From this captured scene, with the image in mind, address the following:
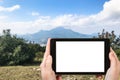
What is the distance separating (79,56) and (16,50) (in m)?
10.9

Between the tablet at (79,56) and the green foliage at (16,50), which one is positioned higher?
the tablet at (79,56)

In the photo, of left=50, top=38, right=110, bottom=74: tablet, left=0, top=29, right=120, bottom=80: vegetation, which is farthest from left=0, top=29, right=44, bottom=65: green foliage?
left=50, top=38, right=110, bottom=74: tablet

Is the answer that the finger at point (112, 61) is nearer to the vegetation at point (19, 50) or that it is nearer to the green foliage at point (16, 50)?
the vegetation at point (19, 50)

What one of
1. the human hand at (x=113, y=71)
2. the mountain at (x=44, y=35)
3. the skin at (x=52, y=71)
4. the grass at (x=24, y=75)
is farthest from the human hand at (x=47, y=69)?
the mountain at (x=44, y=35)

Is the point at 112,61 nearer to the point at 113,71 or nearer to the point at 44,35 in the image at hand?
the point at 113,71

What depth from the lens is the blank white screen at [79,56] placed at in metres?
1.38

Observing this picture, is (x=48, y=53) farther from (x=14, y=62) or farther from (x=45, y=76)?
(x=14, y=62)

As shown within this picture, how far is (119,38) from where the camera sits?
1320 centimetres

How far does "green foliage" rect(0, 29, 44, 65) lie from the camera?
11.8 meters

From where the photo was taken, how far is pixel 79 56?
1.39 meters

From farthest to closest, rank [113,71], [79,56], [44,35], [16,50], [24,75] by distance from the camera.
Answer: [44,35] < [16,50] < [24,75] < [79,56] < [113,71]

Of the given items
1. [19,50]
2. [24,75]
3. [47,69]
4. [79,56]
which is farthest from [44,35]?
[47,69]

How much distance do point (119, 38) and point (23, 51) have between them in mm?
2918

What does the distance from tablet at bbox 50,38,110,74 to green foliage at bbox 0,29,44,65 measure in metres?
10.3
